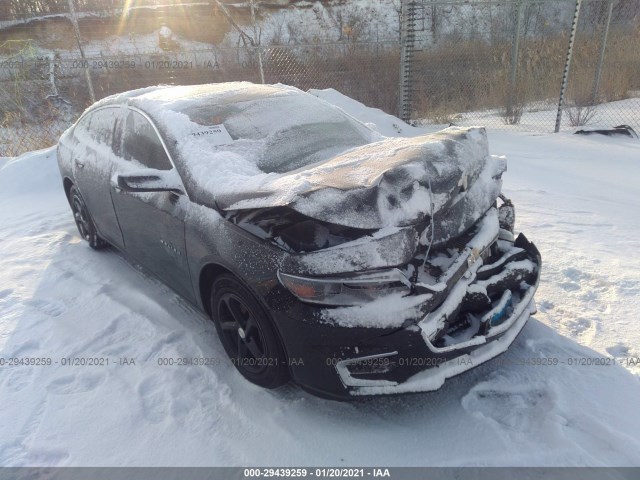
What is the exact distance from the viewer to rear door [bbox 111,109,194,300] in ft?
8.96

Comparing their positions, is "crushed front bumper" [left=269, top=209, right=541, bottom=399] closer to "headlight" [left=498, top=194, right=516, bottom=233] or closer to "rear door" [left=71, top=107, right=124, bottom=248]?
"headlight" [left=498, top=194, right=516, bottom=233]

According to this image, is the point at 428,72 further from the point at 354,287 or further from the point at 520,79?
the point at 354,287

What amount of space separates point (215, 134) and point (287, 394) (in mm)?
1739

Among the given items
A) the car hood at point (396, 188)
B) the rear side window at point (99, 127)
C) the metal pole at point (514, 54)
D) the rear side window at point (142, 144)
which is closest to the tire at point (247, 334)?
the car hood at point (396, 188)

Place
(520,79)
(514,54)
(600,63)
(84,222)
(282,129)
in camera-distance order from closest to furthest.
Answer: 1. (282,129)
2. (84,222)
3. (514,54)
4. (600,63)
5. (520,79)

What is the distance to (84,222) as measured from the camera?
14.3 feet

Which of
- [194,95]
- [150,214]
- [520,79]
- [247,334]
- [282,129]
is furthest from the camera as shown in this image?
[520,79]

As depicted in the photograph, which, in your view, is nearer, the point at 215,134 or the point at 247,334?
the point at 247,334

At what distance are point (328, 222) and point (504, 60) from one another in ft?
31.5

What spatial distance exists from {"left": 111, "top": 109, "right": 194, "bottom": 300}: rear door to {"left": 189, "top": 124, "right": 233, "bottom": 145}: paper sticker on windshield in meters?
0.26

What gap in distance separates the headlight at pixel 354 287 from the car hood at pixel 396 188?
0.77 ft

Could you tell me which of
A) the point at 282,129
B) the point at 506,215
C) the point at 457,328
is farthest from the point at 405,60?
the point at 457,328

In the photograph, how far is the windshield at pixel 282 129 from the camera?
9.32 feet

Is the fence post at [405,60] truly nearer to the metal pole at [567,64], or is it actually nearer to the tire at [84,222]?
the metal pole at [567,64]
